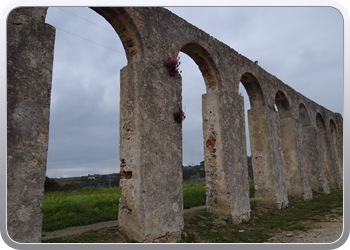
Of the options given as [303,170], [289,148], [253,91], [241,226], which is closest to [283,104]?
[289,148]

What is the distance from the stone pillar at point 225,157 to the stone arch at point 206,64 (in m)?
0.37

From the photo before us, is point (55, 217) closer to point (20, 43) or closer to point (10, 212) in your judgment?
point (10, 212)

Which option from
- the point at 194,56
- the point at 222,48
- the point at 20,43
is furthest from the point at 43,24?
the point at 222,48

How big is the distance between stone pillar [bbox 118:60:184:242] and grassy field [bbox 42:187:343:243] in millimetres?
444

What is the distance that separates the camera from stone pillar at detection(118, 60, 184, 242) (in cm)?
499

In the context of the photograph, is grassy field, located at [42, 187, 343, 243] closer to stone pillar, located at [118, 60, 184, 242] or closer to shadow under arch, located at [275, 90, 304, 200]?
stone pillar, located at [118, 60, 184, 242]

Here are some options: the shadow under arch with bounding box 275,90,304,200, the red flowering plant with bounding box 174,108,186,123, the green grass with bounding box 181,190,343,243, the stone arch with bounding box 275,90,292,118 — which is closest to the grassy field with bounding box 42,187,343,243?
the green grass with bounding box 181,190,343,243

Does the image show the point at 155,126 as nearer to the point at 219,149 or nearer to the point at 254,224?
the point at 219,149

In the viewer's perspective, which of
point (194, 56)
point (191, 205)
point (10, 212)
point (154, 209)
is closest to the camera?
point (10, 212)

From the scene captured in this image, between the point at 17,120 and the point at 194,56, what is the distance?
536 centimetres

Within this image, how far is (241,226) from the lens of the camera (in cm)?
703

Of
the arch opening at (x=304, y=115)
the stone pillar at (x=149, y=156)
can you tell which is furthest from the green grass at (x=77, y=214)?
the arch opening at (x=304, y=115)

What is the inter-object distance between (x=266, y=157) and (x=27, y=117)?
8039 millimetres

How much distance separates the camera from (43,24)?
3986 millimetres
